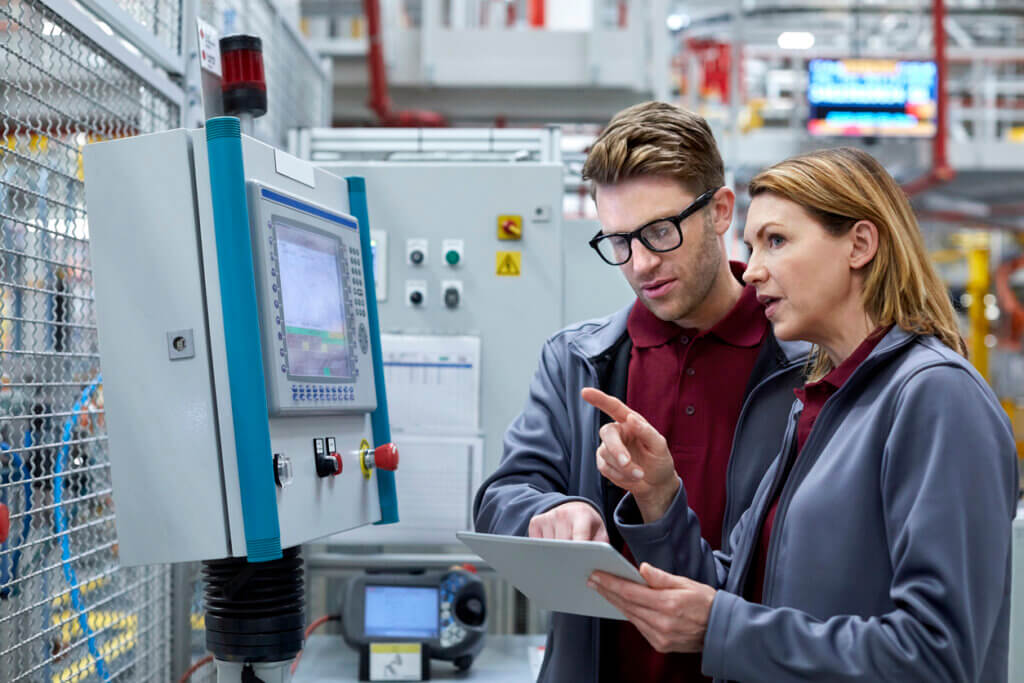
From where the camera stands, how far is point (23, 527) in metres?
1.69

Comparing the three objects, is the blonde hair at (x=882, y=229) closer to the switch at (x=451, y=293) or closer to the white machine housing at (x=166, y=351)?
the white machine housing at (x=166, y=351)

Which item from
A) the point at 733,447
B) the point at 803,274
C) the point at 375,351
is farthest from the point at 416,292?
the point at 803,274

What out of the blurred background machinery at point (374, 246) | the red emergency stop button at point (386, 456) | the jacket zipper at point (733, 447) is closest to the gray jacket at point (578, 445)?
the jacket zipper at point (733, 447)

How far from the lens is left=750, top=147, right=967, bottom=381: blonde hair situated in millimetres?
1256

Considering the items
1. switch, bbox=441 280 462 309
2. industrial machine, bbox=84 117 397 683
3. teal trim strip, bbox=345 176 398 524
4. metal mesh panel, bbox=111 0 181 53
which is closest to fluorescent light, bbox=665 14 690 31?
switch, bbox=441 280 462 309

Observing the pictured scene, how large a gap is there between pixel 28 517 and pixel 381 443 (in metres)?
0.66

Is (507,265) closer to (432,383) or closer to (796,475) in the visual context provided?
(432,383)

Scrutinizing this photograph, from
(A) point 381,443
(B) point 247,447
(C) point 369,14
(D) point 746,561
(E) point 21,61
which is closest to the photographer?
(D) point 746,561

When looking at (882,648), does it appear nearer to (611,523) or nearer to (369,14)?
(611,523)

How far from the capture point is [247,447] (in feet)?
4.83

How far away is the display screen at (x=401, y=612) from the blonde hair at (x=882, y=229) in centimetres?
153

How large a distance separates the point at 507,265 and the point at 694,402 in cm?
117

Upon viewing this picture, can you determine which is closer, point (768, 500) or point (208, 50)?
point (768, 500)

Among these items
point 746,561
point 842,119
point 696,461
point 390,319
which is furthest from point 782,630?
point 842,119
